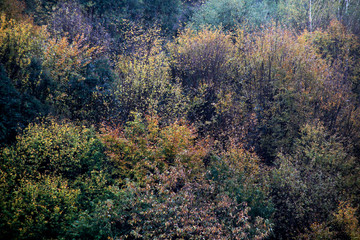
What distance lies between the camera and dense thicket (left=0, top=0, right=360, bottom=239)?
10375 millimetres

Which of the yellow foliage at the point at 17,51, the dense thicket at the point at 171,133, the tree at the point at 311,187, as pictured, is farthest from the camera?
the yellow foliage at the point at 17,51

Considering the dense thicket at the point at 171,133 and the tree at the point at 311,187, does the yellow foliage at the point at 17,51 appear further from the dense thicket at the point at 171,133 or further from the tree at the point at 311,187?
the tree at the point at 311,187

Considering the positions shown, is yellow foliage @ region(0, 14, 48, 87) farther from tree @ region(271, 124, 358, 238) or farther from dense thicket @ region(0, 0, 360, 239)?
tree @ region(271, 124, 358, 238)

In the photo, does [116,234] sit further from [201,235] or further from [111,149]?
[111,149]

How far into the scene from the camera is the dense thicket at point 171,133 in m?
10.4

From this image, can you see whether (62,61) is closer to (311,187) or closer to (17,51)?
(17,51)

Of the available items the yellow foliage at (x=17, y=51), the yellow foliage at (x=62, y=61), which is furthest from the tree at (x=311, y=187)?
the yellow foliage at (x=17, y=51)

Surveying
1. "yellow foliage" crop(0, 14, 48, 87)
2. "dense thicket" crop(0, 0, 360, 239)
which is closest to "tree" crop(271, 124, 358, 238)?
"dense thicket" crop(0, 0, 360, 239)

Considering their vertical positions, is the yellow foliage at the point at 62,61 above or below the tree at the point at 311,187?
above

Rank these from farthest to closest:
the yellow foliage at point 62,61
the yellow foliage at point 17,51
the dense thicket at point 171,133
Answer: the yellow foliage at point 62,61 → the yellow foliage at point 17,51 → the dense thicket at point 171,133

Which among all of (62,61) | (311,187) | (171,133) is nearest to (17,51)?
(62,61)

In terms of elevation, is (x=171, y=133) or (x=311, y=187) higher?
(x=171, y=133)

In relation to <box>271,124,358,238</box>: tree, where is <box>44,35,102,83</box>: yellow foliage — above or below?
above

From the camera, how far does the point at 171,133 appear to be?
14.5 meters
